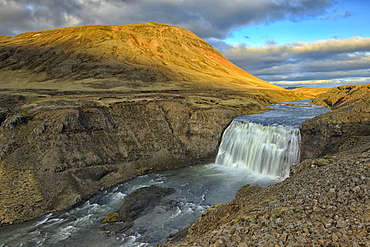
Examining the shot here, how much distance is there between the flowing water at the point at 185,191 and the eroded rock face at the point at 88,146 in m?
2.05

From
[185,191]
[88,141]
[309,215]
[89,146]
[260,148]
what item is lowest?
[185,191]

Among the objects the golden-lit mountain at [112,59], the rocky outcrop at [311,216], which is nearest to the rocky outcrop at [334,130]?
the rocky outcrop at [311,216]

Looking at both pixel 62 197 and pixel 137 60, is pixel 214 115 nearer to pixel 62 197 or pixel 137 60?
pixel 62 197

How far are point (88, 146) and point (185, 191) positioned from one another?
1487cm

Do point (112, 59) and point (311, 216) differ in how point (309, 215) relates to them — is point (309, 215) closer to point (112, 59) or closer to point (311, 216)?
point (311, 216)

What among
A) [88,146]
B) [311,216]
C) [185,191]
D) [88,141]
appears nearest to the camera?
[311,216]

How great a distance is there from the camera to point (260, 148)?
3409cm

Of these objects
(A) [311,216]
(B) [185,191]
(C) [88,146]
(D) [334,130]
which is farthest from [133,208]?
(D) [334,130]

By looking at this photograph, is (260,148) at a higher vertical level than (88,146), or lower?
lower

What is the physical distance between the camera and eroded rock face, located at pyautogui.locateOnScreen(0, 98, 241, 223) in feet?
Answer: 82.2

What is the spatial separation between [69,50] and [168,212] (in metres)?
112

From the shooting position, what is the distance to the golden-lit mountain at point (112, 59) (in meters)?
91.2

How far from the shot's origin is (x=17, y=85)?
8094 cm

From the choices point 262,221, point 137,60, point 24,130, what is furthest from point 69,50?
point 262,221
